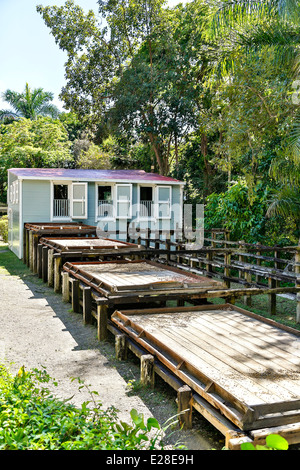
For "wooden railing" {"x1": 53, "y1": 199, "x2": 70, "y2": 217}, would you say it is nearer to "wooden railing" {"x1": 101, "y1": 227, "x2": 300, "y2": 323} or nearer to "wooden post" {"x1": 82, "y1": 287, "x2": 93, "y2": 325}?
"wooden railing" {"x1": 101, "y1": 227, "x2": 300, "y2": 323}

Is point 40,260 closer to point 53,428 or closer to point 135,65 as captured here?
point 53,428

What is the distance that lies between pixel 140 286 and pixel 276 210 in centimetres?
668

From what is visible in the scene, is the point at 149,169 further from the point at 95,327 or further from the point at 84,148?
the point at 95,327

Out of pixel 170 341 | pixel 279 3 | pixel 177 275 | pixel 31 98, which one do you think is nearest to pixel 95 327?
pixel 177 275

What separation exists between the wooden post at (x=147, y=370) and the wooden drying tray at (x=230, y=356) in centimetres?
9

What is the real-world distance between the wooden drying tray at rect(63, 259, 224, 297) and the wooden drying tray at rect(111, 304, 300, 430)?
693mm

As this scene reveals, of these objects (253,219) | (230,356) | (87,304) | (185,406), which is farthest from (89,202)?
(185,406)

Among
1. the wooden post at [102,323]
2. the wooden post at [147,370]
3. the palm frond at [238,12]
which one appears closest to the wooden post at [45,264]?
the wooden post at [102,323]

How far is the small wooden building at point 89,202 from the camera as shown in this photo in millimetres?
17312

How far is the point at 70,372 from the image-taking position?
17.8 feet

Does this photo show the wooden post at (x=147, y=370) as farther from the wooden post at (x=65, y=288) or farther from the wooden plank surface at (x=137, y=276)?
the wooden post at (x=65, y=288)

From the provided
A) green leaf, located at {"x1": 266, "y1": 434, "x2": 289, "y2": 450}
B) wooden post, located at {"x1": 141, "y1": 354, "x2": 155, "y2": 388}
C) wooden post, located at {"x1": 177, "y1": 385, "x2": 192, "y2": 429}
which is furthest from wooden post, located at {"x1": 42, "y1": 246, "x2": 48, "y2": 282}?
green leaf, located at {"x1": 266, "y1": 434, "x2": 289, "y2": 450}

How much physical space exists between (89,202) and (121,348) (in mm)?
13089
